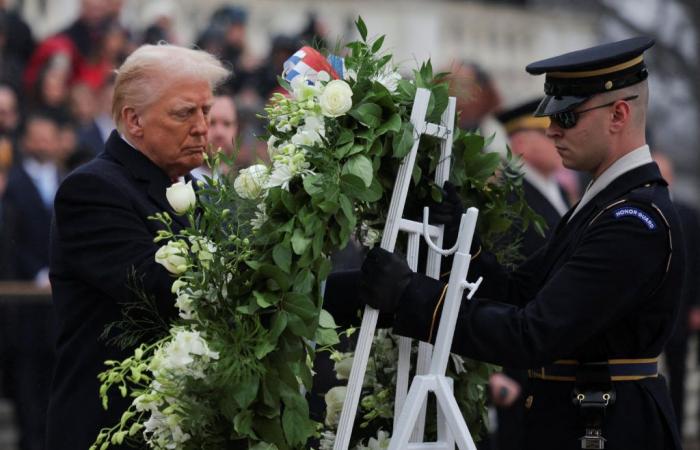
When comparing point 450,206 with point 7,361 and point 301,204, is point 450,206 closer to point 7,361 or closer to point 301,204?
point 301,204

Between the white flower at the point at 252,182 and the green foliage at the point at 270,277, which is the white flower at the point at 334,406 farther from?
the white flower at the point at 252,182

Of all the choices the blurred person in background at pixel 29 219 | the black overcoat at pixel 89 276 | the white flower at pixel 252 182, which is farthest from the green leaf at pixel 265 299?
the blurred person in background at pixel 29 219

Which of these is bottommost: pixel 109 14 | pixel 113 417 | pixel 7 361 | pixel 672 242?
pixel 7 361

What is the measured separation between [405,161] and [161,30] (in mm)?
8926

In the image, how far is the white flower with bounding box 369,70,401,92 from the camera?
14.4 ft

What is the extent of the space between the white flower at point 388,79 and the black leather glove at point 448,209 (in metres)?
0.37

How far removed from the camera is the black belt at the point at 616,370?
4.29m

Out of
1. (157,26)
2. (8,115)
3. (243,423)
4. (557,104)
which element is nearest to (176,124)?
(243,423)

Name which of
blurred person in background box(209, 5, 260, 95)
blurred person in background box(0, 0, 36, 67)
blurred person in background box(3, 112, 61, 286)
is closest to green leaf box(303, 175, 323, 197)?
blurred person in background box(3, 112, 61, 286)

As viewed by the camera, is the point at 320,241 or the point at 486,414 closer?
the point at 320,241

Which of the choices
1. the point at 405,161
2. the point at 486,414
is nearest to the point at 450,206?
the point at 405,161

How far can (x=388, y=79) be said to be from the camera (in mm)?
4418

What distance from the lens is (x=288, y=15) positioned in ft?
67.9

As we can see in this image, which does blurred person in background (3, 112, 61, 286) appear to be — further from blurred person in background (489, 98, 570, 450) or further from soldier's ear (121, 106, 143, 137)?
soldier's ear (121, 106, 143, 137)
